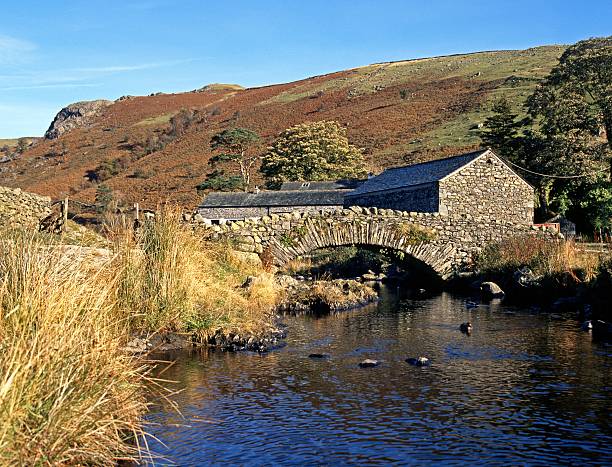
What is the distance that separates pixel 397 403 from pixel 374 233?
14347 mm

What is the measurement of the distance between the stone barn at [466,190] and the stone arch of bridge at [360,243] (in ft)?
22.4

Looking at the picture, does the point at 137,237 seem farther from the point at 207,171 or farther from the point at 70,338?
the point at 207,171

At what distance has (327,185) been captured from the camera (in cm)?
4916

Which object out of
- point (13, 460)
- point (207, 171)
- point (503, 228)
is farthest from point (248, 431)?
point (207, 171)

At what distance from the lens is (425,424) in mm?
9055

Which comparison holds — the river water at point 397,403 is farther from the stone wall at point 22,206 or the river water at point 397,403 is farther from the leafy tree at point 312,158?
the leafy tree at point 312,158

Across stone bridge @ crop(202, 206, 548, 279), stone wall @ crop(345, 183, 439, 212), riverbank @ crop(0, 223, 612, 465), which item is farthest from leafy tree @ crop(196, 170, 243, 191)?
riverbank @ crop(0, 223, 612, 465)

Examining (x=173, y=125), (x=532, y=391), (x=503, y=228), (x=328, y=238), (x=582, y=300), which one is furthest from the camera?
(x=173, y=125)

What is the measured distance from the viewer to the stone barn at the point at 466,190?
3331 cm

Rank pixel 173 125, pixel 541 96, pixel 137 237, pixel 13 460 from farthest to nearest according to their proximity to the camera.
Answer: pixel 173 125 < pixel 541 96 < pixel 137 237 < pixel 13 460

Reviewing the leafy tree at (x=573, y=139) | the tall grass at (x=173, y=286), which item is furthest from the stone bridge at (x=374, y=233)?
the leafy tree at (x=573, y=139)

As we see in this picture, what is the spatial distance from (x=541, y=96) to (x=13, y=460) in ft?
143

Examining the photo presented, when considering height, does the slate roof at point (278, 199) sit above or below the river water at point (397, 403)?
above

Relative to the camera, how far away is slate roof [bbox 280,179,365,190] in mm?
47656
